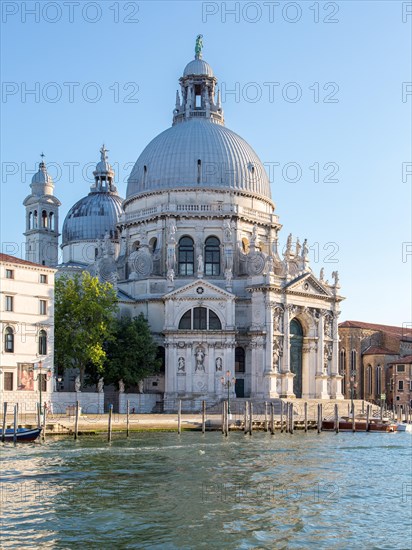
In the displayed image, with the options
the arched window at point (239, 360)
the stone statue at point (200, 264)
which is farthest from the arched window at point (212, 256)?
the arched window at point (239, 360)

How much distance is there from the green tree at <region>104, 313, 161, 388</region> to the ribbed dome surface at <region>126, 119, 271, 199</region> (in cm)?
1318

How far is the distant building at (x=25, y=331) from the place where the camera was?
5056 cm

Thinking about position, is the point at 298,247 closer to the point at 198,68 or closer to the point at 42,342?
the point at 198,68

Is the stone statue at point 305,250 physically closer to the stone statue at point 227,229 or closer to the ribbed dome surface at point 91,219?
the stone statue at point 227,229

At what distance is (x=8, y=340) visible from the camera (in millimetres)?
50875

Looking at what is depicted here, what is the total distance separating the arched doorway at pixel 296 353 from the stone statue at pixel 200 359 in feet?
25.3

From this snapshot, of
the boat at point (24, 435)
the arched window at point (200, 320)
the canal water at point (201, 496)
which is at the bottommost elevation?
the canal water at point (201, 496)

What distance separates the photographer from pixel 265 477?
30906mm

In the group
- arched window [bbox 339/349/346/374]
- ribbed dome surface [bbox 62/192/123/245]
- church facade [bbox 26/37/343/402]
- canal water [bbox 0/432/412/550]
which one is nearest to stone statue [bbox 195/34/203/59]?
church facade [bbox 26/37/343/402]

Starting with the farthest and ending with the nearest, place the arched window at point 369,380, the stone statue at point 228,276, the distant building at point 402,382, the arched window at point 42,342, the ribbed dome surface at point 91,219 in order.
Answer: the ribbed dome surface at point 91,219 → the arched window at point 369,380 → the distant building at point 402,382 → the stone statue at point 228,276 → the arched window at point 42,342

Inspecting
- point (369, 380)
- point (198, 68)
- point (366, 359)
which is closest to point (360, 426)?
point (369, 380)

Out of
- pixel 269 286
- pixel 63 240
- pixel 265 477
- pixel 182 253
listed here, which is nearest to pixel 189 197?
pixel 182 253

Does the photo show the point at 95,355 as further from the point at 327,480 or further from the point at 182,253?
the point at 327,480

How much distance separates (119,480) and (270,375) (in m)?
34.2
